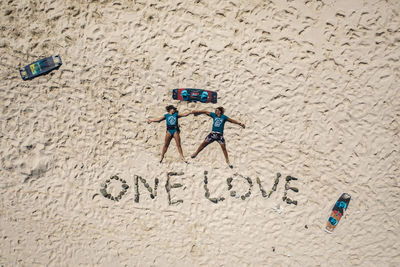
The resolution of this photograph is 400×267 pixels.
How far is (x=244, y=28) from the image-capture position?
4.27 m

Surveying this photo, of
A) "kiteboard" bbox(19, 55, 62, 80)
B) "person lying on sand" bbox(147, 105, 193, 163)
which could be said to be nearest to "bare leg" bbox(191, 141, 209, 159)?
"person lying on sand" bbox(147, 105, 193, 163)

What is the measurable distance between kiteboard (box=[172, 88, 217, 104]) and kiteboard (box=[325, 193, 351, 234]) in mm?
2566

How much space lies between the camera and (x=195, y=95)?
14.2ft

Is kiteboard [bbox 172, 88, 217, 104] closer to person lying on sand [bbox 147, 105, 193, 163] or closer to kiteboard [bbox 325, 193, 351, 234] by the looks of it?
person lying on sand [bbox 147, 105, 193, 163]

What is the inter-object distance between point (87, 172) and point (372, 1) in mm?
5227

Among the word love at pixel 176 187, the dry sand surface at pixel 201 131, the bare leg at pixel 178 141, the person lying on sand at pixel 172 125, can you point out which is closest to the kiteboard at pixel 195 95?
the dry sand surface at pixel 201 131

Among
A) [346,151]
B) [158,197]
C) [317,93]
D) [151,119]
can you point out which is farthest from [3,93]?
[346,151]

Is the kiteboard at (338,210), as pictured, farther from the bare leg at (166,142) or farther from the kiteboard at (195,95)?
the bare leg at (166,142)

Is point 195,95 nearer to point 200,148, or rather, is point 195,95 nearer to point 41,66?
point 200,148

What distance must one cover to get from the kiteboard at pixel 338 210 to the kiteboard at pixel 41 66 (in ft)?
16.4

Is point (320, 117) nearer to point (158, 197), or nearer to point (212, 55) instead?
point (212, 55)

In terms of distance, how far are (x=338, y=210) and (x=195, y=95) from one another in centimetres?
294

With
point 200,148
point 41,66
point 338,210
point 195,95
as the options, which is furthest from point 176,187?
point 41,66

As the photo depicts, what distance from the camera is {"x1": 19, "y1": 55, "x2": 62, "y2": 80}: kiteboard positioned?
437 centimetres
